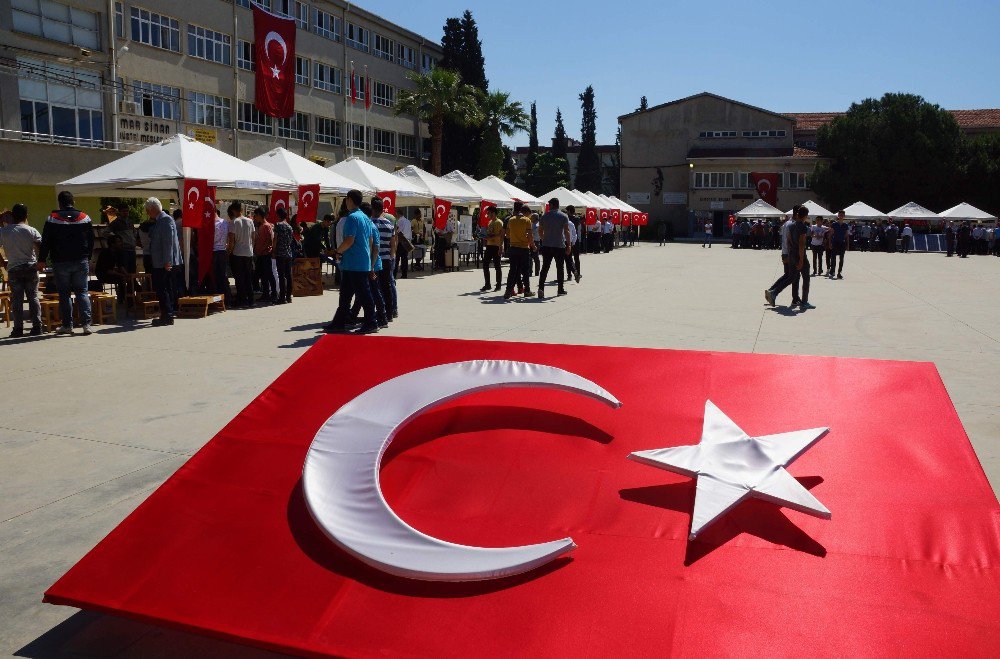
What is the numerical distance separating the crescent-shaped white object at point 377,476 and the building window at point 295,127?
38.9 metres

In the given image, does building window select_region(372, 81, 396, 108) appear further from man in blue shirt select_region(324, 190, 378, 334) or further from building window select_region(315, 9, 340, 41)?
man in blue shirt select_region(324, 190, 378, 334)

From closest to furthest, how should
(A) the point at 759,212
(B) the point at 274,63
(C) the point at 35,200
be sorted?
1. (C) the point at 35,200
2. (B) the point at 274,63
3. (A) the point at 759,212

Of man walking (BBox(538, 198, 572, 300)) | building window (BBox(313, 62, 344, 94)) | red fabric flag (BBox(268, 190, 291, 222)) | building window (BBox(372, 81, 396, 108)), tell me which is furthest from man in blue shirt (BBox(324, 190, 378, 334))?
building window (BBox(372, 81, 396, 108))

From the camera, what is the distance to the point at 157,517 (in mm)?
3010

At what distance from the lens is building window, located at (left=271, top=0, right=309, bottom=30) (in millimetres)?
39062

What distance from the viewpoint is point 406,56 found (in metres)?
51.8

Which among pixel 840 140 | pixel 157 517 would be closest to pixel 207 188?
pixel 157 517

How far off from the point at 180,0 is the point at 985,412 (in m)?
34.8

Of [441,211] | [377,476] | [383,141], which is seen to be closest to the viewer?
[377,476]

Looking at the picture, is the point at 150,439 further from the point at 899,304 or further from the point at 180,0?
the point at 180,0

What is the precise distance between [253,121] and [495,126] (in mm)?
16726

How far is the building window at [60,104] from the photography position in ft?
86.3

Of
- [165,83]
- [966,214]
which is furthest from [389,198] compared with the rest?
[966,214]

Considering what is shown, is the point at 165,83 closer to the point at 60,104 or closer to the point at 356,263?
the point at 60,104
